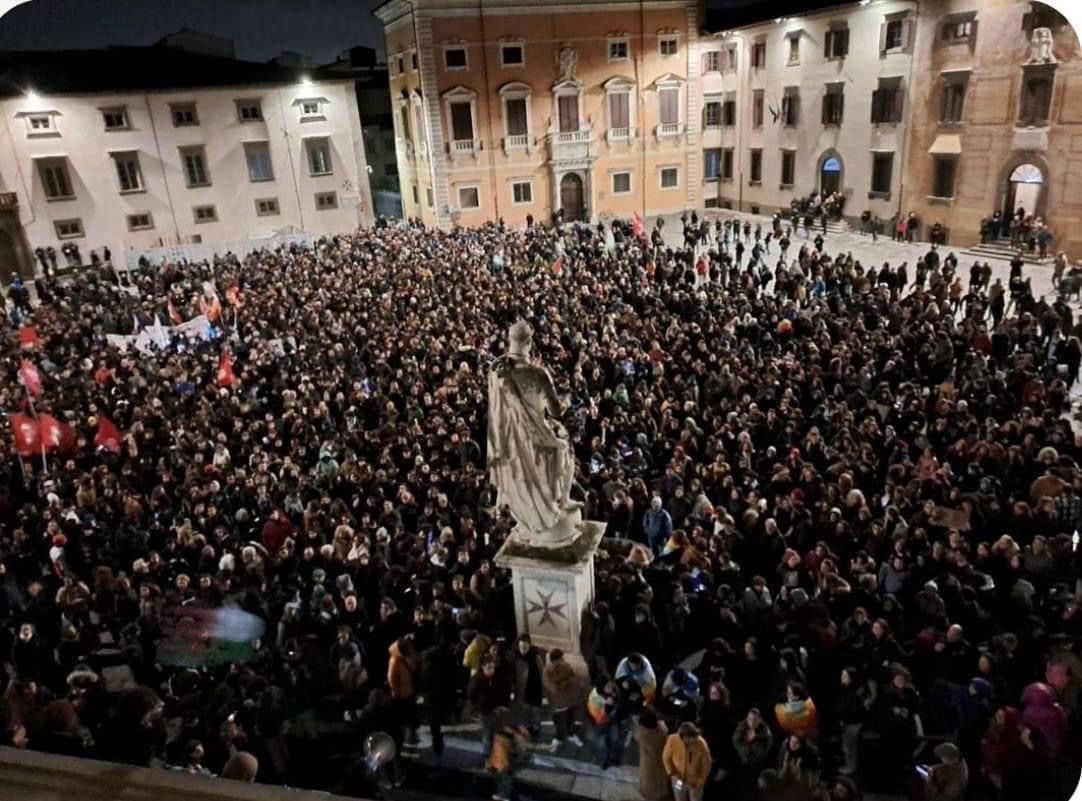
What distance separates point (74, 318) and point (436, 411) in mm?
12586

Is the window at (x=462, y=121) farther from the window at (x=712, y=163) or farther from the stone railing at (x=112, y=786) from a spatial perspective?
the stone railing at (x=112, y=786)

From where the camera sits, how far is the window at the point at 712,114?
126 feet

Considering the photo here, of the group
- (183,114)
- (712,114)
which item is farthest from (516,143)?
(183,114)

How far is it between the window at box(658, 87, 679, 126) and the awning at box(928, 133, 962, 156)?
1385 cm

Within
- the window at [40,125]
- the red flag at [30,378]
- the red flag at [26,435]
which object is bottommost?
the red flag at [26,435]

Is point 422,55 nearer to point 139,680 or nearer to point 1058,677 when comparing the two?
point 139,680

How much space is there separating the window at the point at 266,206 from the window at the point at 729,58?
893 inches

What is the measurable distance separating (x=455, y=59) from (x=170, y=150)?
13.2 meters

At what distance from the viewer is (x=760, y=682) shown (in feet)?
20.6

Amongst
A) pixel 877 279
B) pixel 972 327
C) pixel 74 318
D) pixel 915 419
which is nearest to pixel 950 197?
pixel 877 279

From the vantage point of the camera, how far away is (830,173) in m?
31.9

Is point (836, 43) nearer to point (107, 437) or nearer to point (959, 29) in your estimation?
point (959, 29)

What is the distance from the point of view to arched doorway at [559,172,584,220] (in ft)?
121

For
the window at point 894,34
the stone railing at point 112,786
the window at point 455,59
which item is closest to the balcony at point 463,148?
→ the window at point 455,59
